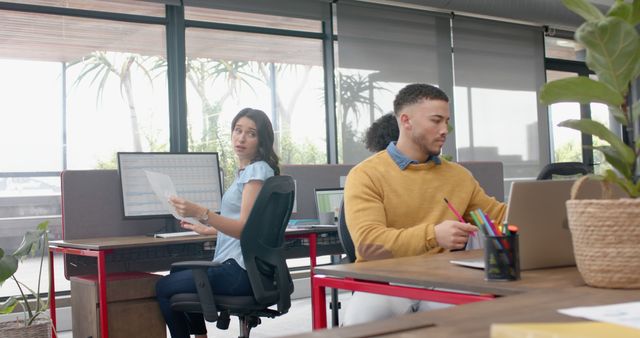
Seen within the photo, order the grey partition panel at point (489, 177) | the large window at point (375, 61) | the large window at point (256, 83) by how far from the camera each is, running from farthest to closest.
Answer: the large window at point (375, 61) < the large window at point (256, 83) < the grey partition panel at point (489, 177)

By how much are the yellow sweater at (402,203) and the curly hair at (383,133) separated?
864 millimetres

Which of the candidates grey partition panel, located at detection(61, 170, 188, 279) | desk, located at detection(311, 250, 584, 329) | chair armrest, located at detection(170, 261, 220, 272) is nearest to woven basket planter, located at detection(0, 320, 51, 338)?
grey partition panel, located at detection(61, 170, 188, 279)

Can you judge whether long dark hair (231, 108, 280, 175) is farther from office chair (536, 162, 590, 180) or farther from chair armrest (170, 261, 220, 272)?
office chair (536, 162, 590, 180)

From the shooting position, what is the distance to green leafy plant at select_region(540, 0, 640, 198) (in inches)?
44.3

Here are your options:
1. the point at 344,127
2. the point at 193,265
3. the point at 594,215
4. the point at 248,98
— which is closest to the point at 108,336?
the point at 193,265

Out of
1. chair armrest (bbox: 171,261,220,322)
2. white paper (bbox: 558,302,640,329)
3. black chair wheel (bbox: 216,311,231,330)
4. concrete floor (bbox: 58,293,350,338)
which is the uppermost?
white paper (bbox: 558,302,640,329)

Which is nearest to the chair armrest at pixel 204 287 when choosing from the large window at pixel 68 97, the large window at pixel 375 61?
the large window at pixel 68 97

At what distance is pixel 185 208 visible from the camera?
2.79 m

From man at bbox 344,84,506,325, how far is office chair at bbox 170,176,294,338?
25.0 inches

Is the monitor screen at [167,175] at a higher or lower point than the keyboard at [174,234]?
higher

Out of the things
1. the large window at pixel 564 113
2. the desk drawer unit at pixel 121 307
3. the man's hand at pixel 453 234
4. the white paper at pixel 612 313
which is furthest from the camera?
the large window at pixel 564 113

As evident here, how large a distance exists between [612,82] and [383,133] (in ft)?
6.60

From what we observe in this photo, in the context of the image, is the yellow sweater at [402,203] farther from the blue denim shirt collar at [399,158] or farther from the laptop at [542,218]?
the laptop at [542,218]

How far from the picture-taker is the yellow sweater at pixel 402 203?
6.39ft
